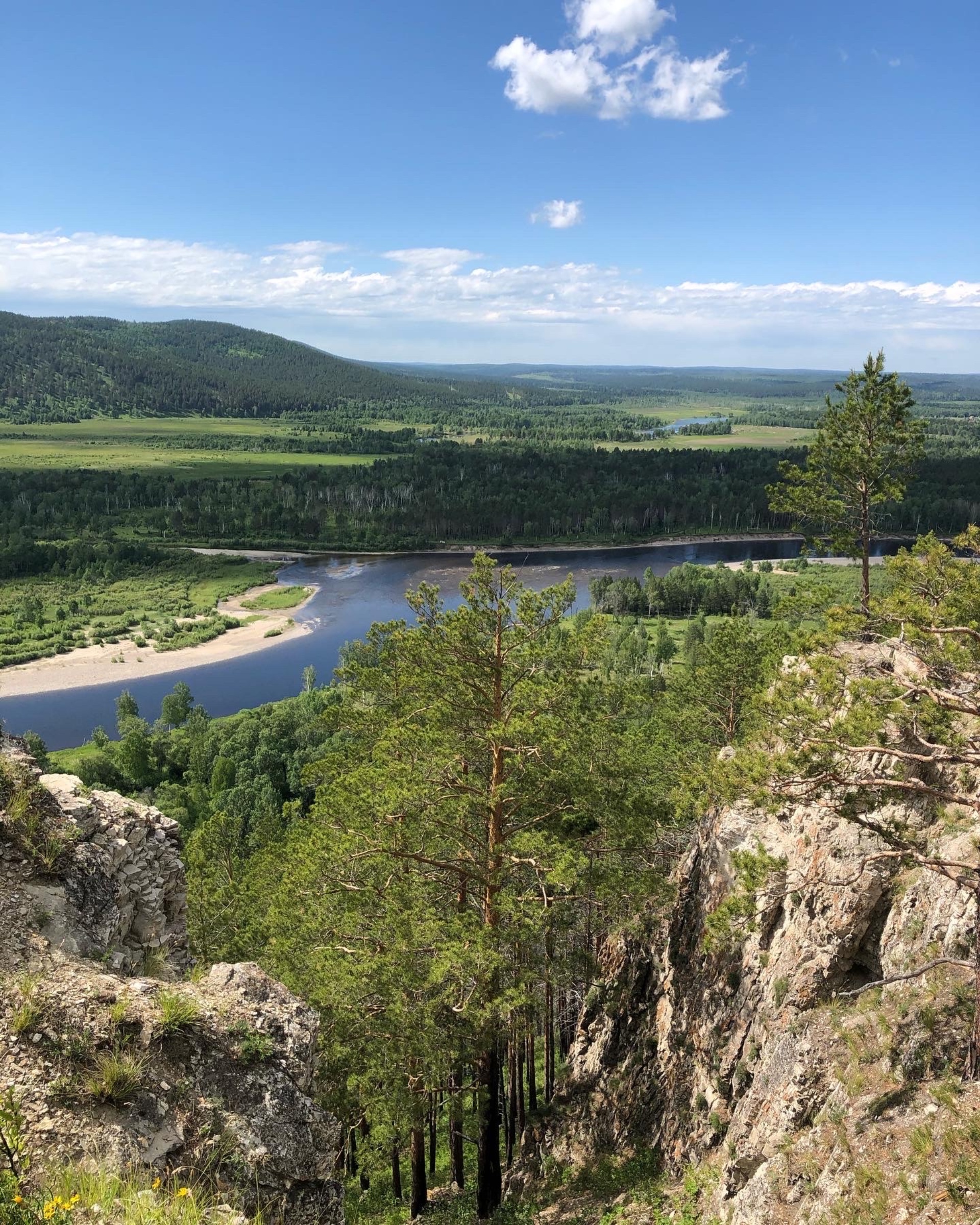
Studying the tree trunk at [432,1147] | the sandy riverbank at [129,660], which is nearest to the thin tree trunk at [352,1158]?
the tree trunk at [432,1147]

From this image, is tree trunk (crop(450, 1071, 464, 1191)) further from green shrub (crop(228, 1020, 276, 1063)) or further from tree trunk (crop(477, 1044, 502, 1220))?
green shrub (crop(228, 1020, 276, 1063))

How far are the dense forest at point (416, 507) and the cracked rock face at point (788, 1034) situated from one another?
432ft

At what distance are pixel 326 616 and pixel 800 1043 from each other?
9678 cm

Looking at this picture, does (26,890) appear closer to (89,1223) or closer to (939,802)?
(89,1223)

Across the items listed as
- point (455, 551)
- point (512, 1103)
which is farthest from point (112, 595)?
point (512, 1103)

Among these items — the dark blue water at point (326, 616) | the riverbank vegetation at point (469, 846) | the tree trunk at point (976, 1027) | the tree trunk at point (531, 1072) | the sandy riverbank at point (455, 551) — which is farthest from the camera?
the sandy riverbank at point (455, 551)

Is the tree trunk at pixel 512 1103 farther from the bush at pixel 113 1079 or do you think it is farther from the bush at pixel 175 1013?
the bush at pixel 113 1079

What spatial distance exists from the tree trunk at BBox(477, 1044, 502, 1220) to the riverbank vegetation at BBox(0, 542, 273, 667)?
8706 cm

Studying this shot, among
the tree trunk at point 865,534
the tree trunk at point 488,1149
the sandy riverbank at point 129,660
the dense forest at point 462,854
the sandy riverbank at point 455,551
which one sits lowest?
the sandy riverbank at point 129,660

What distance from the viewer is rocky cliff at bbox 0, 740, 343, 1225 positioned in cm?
711

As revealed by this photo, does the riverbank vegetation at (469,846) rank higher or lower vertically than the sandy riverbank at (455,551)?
higher

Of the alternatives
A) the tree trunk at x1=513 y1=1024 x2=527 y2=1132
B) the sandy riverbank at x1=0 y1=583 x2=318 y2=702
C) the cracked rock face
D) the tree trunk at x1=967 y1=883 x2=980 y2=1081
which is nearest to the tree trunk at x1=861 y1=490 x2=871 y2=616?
the cracked rock face

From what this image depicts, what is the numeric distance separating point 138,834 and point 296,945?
4.98 meters

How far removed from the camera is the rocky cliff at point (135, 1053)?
711cm
